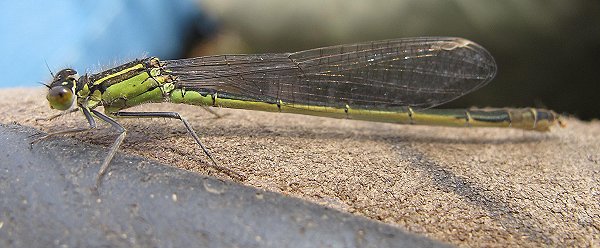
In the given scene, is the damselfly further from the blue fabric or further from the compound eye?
the blue fabric

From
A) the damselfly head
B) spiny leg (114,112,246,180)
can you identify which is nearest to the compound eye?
the damselfly head

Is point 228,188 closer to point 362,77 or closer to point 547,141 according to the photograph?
point 362,77

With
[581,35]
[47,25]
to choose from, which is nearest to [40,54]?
[47,25]

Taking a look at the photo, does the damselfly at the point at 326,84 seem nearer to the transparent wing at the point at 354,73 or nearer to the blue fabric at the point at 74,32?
the transparent wing at the point at 354,73

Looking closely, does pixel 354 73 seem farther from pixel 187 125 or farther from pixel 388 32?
pixel 388 32

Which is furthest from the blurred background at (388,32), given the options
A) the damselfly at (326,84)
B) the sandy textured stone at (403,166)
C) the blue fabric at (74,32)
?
the sandy textured stone at (403,166)

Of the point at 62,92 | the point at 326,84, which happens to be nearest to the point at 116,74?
the point at 62,92

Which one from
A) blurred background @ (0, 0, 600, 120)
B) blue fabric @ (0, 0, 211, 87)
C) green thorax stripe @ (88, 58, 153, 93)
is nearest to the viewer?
green thorax stripe @ (88, 58, 153, 93)
